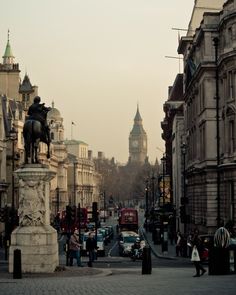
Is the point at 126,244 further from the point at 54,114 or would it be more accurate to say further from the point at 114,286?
the point at 54,114

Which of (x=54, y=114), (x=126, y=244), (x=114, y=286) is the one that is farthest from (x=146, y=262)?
(x=54, y=114)

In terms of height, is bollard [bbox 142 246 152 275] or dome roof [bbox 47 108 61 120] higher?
dome roof [bbox 47 108 61 120]

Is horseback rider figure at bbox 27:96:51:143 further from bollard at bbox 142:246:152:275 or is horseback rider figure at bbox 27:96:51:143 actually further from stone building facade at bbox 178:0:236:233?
stone building facade at bbox 178:0:236:233

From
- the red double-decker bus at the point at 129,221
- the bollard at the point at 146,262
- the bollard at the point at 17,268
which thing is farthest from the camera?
the red double-decker bus at the point at 129,221

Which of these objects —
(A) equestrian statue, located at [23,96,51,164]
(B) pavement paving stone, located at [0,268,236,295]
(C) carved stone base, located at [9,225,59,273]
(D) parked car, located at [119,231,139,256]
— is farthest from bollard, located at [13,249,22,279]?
(D) parked car, located at [119,231,139,256]

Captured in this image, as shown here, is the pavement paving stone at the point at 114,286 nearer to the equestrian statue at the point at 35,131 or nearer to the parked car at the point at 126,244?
the equestrian statue at the point at 35,131

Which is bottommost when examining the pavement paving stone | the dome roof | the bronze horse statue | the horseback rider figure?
the pavement paving stone

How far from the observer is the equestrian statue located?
101 ft

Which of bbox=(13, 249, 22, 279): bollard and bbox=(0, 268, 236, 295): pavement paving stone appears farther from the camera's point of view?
bbox=(13, 249, 22, 279): bollard

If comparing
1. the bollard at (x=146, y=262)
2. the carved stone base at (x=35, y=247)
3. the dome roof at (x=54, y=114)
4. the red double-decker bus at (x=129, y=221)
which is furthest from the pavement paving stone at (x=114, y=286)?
the dome roof at (x=54, y=114)

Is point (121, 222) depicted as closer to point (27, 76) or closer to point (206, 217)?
point (206, 217)

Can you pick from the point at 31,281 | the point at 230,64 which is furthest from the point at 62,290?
the point at 230,64

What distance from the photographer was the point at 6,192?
3457 inches

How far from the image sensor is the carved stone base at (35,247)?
96.6 feet
